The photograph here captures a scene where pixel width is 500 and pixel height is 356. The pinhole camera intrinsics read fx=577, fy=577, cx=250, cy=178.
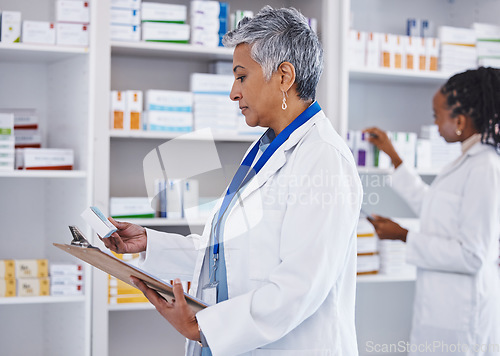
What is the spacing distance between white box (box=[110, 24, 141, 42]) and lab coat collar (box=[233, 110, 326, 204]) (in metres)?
1.44

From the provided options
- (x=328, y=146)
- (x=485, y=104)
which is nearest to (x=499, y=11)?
(x=485, y=104)

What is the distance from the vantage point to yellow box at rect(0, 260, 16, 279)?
95.5 inches

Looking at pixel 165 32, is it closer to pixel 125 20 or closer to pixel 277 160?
pixel 125 20

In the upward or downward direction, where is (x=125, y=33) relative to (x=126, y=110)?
upward

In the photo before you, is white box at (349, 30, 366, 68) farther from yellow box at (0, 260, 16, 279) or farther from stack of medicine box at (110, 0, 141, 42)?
yellow box at (0, 260, 16, 279)

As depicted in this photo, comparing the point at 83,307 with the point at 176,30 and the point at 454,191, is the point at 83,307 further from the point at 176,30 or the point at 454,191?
the point at 454,191

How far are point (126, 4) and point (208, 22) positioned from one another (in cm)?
38

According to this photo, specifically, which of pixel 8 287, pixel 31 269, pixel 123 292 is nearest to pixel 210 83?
pixel 123 292

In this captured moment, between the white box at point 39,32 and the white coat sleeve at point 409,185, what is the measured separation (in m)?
1.73

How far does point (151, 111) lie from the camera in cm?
263

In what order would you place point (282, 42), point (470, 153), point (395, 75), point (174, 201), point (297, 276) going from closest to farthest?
point (297, 276), point (282, 42), point (470, 153), point (174, 201), point (395, 75)

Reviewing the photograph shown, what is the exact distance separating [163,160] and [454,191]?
1364 millimetres

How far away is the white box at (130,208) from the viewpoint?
2588mm

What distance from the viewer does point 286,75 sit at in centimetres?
140
